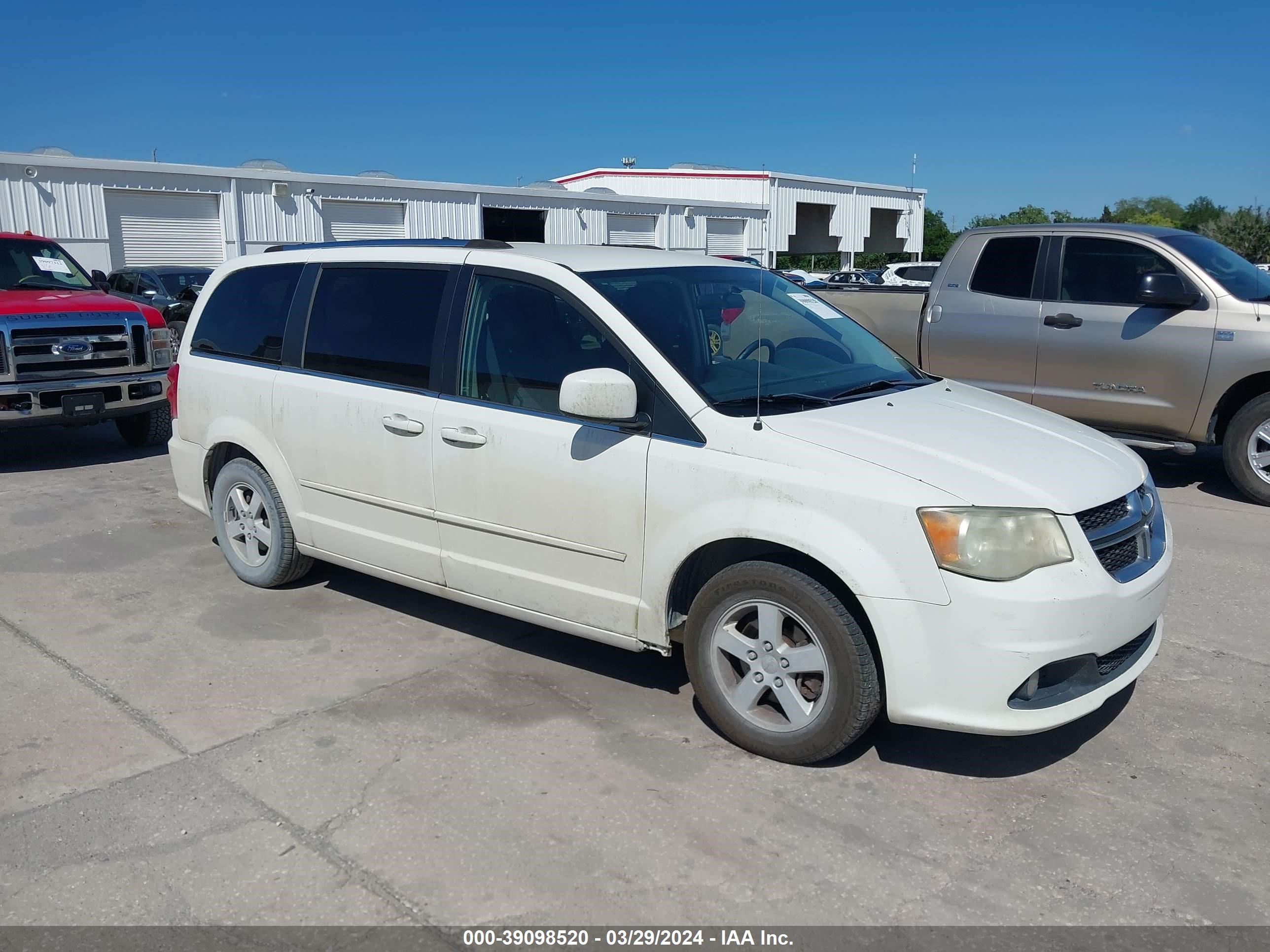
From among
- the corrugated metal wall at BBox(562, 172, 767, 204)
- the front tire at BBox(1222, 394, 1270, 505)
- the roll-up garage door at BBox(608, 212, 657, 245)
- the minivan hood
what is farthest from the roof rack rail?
the corrugated metal wall at BBox(562, 172, 767, 204)

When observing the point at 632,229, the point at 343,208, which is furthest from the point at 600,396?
the point at 632,229

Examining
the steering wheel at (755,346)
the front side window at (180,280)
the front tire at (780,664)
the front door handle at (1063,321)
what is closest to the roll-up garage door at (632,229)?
the front side window at (180,280)

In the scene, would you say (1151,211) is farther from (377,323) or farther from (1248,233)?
(377,323)

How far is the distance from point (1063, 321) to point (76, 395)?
8364 mm

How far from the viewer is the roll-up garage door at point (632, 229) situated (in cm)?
3431

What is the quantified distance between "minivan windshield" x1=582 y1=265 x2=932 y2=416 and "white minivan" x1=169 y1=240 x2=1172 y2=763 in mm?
17

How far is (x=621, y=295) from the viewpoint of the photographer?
13.7 ft

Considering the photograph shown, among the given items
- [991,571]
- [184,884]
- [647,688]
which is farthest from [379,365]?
[991,571]

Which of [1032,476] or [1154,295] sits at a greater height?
[1154,295]

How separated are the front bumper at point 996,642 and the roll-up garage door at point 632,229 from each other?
3130 cm

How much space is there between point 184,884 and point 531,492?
6.02 ft

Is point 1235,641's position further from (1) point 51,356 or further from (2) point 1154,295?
(1) point 51,356

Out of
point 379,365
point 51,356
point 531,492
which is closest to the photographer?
point 531,492

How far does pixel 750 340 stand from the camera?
437cm
